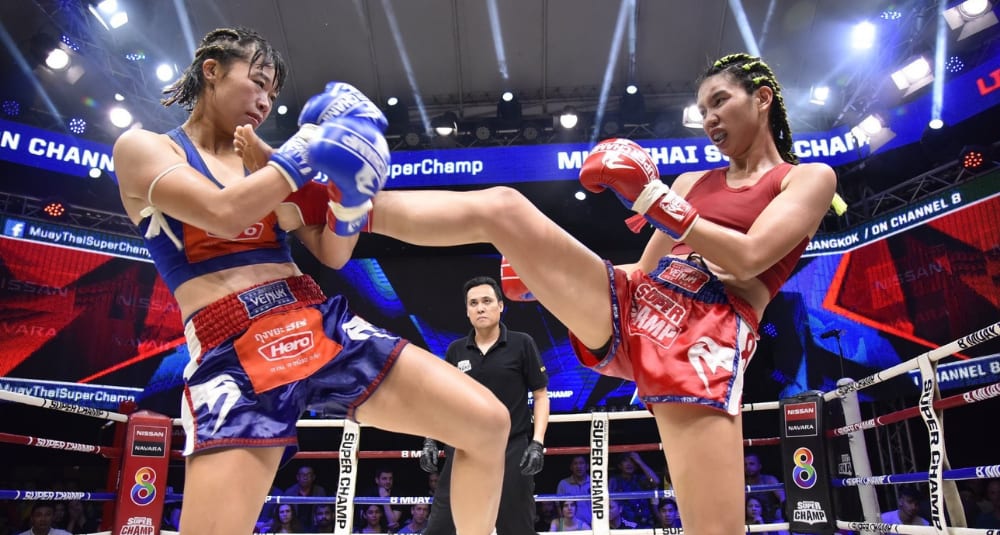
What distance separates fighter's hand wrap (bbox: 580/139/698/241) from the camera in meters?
1.52

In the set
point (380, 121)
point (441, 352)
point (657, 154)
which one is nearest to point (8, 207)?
point (441, 352)

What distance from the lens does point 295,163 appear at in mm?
1392

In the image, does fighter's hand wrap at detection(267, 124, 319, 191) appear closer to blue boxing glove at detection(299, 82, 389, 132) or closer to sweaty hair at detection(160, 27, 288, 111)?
blue boxing glove at detection(299, 82, 389, 132)

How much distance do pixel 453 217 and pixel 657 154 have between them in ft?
20.4

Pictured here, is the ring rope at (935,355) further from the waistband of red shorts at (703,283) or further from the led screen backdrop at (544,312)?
the led screen backdrop at (544,312)

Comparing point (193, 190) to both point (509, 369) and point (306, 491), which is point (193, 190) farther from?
point (306, 491)

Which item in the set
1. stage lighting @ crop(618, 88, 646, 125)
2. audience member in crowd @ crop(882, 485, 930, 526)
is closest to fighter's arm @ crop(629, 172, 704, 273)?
audience member in crowd @ crop(882, 485, 930, 526)

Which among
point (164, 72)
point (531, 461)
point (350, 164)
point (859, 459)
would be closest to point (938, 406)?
point (859, 459)

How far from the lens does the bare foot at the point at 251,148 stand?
58.7 inches

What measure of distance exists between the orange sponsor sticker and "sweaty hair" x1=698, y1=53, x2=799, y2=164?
1.24 m

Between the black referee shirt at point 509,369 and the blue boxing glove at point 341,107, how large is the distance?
74.1 inches

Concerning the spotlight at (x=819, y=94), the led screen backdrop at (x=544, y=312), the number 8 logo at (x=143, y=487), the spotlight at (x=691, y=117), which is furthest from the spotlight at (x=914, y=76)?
the number 8 logo at (x=143, y=487)

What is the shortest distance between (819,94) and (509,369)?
20.1 ft

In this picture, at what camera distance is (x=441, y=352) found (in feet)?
24.8
